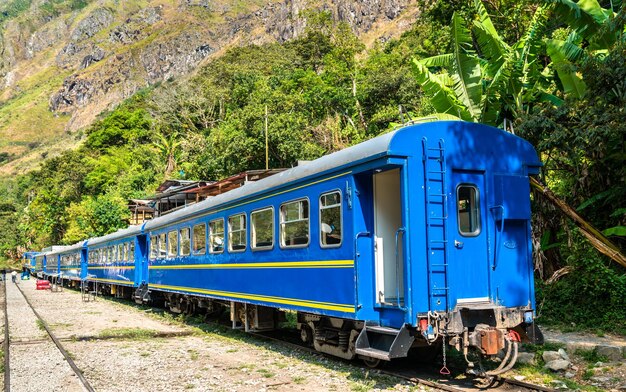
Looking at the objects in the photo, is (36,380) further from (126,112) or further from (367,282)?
(126,112)

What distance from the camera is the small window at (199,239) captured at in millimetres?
14242

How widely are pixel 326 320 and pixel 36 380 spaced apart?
4576mm

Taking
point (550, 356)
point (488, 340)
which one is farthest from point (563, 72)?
point (488, 340)

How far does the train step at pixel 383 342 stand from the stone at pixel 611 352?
11.4 feet

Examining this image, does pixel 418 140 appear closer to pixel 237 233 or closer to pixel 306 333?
pixel 306 333

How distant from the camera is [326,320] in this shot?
9.62m

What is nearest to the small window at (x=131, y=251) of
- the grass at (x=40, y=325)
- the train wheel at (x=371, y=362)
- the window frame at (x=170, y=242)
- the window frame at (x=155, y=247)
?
the window frame at (x=155, y=247)

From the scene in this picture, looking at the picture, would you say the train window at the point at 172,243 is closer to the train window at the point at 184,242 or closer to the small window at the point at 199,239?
the train window at the point at 184,242

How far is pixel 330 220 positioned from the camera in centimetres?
884

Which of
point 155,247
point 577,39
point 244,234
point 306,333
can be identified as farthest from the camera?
point 155,247

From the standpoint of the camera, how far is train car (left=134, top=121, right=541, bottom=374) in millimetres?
7594

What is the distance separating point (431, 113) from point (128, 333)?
13954mm

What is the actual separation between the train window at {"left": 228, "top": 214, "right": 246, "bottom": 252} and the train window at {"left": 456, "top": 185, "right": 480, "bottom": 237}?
16.5 feet

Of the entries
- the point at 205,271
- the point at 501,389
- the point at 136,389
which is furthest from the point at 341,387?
the point at 205,271
